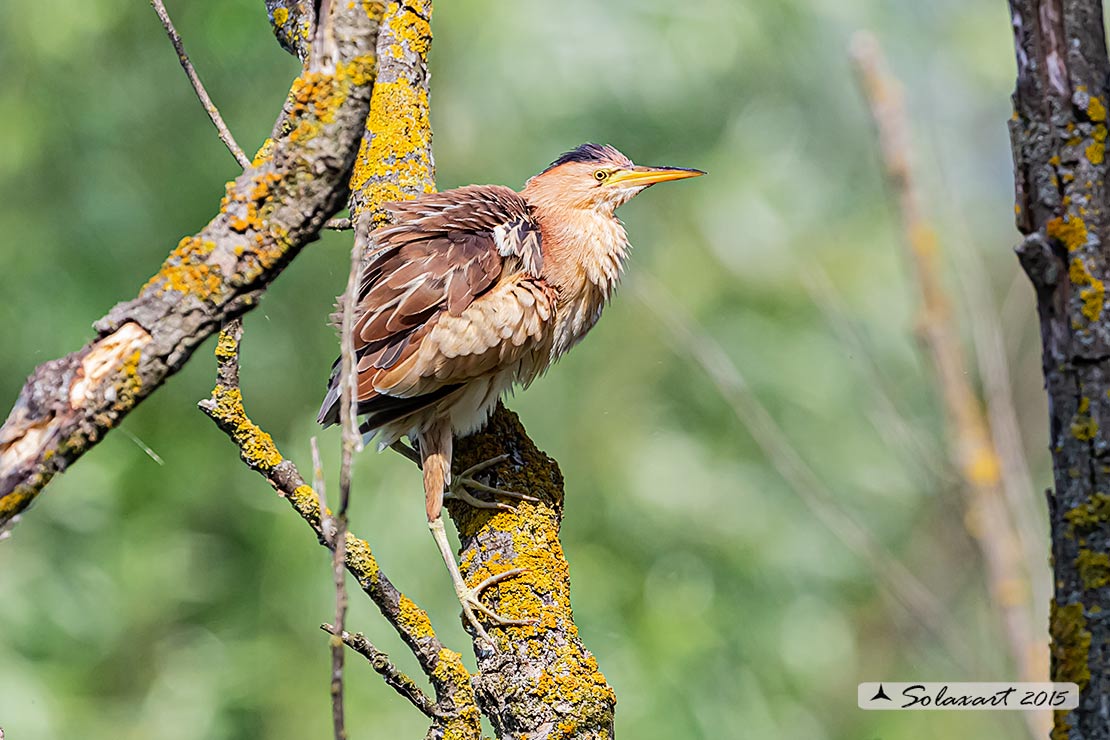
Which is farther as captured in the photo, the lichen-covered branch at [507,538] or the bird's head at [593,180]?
the bird's head at [593,180]

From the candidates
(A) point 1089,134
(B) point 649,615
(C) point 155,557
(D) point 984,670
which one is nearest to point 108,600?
(C) point 155,557

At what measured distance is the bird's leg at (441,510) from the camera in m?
2.54

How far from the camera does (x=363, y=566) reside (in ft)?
7.58

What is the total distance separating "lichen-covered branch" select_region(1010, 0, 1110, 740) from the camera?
1926 millimetres

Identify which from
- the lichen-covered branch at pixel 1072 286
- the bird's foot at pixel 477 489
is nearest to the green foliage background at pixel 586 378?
the bird's foot at pixel 477 489

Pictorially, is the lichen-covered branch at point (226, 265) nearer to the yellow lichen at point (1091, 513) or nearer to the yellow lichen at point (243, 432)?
the yellow lichen at point (243, 432)

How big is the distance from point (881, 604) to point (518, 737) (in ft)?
17.9

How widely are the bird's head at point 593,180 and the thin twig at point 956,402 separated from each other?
170 centimetres

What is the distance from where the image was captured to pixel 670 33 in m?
6.98

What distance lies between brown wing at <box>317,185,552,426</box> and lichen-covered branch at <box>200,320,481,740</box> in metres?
0.68

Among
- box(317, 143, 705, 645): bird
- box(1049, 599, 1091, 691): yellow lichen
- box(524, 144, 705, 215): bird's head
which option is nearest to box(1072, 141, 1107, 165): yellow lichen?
box(1049, 599, 1091, 691): yellow lichen

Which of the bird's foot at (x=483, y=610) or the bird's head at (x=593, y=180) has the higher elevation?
the bird's head at (x=593, y=180)

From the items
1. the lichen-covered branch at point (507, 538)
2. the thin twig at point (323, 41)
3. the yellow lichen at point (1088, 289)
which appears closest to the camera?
the thin twig at point (323, 41)

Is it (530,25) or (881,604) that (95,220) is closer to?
(530,25)
